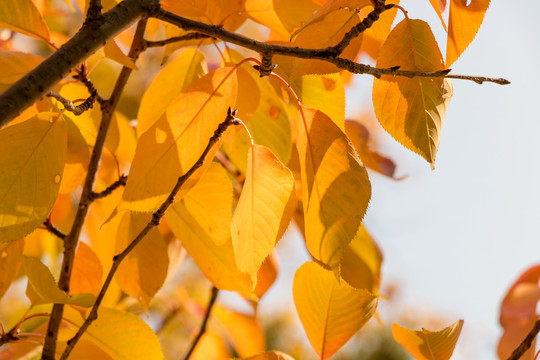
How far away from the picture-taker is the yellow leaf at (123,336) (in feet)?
2.05

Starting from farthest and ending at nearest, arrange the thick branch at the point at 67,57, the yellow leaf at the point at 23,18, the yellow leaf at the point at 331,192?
the yellow leaf at the point at 23,18 < the yellow leaf at the point at 331,192 < the thick branch at the point at 67,57

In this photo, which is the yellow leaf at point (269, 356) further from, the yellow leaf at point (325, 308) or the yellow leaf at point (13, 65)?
the yellow leaf at point (13, 65)

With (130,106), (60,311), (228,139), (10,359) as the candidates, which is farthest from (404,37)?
(130,106)

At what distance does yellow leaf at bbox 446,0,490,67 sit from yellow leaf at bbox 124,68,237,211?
20 cm

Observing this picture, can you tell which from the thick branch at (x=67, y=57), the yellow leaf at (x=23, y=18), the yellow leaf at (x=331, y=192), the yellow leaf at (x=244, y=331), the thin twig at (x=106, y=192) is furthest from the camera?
the yellow leaf at (x=244, y=331)

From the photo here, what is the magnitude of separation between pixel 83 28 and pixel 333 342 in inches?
15.9

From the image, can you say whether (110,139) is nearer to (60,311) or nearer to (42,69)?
(60,311)

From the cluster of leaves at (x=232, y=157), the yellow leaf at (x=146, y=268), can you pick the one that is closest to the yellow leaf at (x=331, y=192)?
the cluster of leaves at (x=232, y=157)

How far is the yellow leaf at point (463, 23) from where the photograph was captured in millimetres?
503

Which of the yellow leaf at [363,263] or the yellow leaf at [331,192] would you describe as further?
the yellow leaf at [363,263]

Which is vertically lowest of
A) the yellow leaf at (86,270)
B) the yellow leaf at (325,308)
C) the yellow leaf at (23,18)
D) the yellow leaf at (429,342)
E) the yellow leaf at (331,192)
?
the yellow leaf at (429,342)

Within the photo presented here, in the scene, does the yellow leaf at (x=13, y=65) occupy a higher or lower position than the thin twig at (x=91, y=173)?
higher

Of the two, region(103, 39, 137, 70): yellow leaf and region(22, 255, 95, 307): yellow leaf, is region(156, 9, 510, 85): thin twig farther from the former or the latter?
region(22, 255, 95, 307): yellow leaf

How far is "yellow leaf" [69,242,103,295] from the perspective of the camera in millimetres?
742
